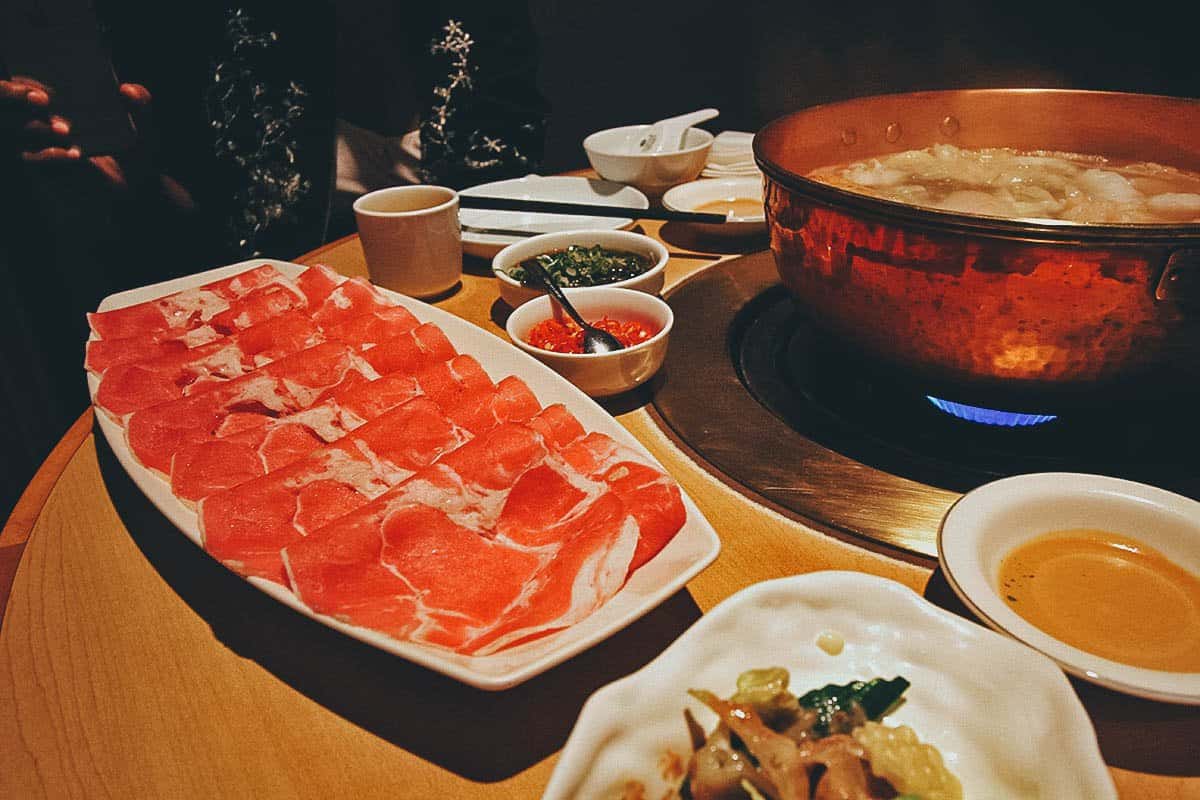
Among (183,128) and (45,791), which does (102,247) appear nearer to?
(183,128)

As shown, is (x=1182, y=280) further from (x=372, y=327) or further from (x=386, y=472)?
(x=372, y=327)

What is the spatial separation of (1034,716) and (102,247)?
3490 millimetres

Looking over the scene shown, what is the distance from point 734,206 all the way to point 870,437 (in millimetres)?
1318

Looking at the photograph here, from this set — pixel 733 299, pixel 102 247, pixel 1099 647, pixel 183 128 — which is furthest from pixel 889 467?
pixel 102 247

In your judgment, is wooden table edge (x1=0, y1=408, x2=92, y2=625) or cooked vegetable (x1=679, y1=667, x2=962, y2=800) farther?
wooden table edge (x1=0, y1=408, x2=92, y2=625)

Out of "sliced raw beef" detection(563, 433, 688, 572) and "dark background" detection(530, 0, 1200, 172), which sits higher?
"dark background" detection(530, 0, 1200, 172)

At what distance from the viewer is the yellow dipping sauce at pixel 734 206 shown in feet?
7.70

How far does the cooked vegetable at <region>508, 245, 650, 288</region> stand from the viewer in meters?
1.85

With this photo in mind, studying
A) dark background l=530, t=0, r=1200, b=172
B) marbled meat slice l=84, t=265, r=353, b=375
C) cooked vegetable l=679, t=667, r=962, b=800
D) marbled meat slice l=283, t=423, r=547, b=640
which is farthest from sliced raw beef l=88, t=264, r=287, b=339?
dark background l=530, t=0, r=1200, b=172

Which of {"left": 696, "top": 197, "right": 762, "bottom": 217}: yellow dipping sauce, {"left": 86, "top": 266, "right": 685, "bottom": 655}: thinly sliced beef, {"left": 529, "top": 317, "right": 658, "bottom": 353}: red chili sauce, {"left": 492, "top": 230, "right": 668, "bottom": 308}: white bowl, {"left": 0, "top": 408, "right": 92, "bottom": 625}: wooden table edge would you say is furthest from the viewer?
{"left": 696, "top": 197, "right": 762, "bottom": 217}: yellow dipping sauce

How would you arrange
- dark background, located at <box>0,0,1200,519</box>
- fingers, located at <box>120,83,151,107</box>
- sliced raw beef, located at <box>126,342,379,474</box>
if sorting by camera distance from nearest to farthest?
sliced raw beef, located at <box>126,342,379,474</box> < fingers, located at <box>120,83,151,107</box> < dark background, located at <box>0,0,1200,519</box>

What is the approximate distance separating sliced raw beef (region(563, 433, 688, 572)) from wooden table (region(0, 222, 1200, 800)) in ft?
0.38

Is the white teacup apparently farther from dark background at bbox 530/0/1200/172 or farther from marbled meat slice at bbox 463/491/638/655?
dark background at bbox 530/0/1200/172

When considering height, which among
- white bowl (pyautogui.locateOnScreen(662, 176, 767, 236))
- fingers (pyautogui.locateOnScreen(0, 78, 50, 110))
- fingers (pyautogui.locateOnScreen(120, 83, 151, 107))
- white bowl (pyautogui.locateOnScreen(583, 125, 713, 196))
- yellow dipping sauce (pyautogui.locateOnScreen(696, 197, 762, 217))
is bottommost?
yellow dipping sauce (pyautogui.locateOnScreen(696, 197, 762, 217))
